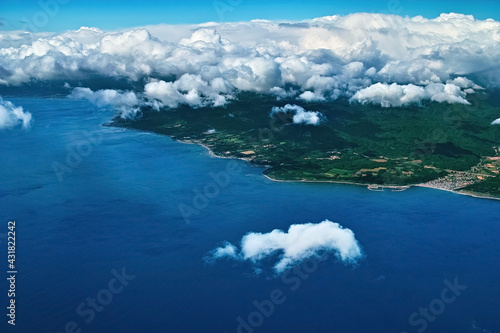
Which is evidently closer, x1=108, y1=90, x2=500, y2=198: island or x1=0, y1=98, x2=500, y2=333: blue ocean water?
x1=0, y1=98, x2=500, y2=333: blue ocean water

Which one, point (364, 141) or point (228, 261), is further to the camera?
point (364, 141)

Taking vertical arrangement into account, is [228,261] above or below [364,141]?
above

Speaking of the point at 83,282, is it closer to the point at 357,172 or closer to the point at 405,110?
the point at 357,172

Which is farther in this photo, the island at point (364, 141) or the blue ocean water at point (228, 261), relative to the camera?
the island at point (364, 141)

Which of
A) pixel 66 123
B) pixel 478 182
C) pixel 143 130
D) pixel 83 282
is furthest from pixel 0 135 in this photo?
pixel 478 182
